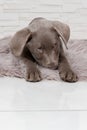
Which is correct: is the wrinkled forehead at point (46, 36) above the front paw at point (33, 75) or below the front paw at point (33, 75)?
above

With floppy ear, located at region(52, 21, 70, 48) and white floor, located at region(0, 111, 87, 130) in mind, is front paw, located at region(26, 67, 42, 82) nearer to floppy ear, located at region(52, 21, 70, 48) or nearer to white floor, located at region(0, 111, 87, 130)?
floppy ear, located at region(52, 21, 70, 48)

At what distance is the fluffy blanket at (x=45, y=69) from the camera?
2.20m

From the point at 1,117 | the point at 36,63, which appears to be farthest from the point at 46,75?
the point at 1,117

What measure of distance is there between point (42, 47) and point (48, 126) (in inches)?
23.8

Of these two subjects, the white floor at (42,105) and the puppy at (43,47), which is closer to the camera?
the white floor at (42,105)

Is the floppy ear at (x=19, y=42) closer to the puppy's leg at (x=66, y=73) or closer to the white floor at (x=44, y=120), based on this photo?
the puppy's leg at (x=66, y=73)

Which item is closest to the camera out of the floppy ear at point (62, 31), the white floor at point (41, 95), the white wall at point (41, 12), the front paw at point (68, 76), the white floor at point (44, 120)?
the white floor at point (44, 120)

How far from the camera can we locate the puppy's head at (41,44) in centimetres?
219

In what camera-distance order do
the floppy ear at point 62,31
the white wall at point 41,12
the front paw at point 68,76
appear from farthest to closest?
1. the white wall at point 41,12
2. the floppy ear at point 62,31
3. the front paw at point 68,76

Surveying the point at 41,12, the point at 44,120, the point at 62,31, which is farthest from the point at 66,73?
the point at 41,12

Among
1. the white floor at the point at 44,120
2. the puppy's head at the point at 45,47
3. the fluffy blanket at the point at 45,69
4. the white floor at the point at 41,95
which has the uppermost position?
the puppy's head at the point at 45,47

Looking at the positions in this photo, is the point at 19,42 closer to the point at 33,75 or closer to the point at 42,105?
the point at 33,75

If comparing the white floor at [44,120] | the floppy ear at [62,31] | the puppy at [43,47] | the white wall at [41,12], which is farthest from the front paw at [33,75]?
the white wall at [41,12]

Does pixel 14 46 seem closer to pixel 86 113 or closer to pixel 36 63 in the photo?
pixel 36 63
